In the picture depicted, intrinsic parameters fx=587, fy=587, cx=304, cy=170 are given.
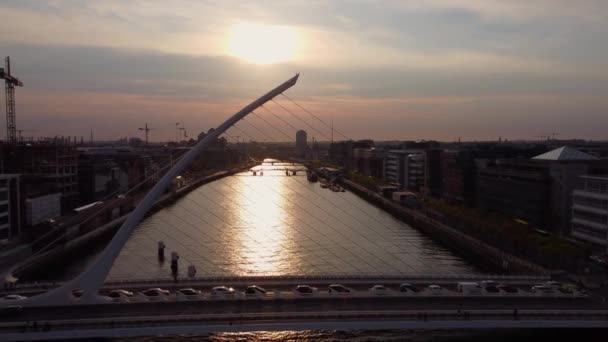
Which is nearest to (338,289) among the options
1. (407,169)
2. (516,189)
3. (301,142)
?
(516,189)

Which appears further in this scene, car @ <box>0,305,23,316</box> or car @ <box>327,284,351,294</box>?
car @ <box>327,284,351,294</box>

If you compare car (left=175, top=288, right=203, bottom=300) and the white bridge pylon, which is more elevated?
the white bridge pylon

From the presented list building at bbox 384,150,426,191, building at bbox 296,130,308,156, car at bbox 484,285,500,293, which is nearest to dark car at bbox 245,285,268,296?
car at bbox 484,285,500,293

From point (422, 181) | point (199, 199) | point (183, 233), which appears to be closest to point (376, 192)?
point (422, 181)

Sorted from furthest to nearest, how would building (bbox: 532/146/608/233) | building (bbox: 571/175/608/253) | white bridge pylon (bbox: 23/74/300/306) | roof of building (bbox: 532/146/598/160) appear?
1. roof of building (bbox: 532/146/598/160)
2. building (bbox: 532/146/608/233)
3. building (bbox: 571/175/608/253)
4. white bridge pylon (bbox: 23/74/300/306)

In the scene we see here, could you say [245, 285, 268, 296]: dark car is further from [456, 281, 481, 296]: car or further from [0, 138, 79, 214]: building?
[0, 138, 79, 214]: building

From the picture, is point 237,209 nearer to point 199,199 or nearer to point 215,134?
point 199,199
